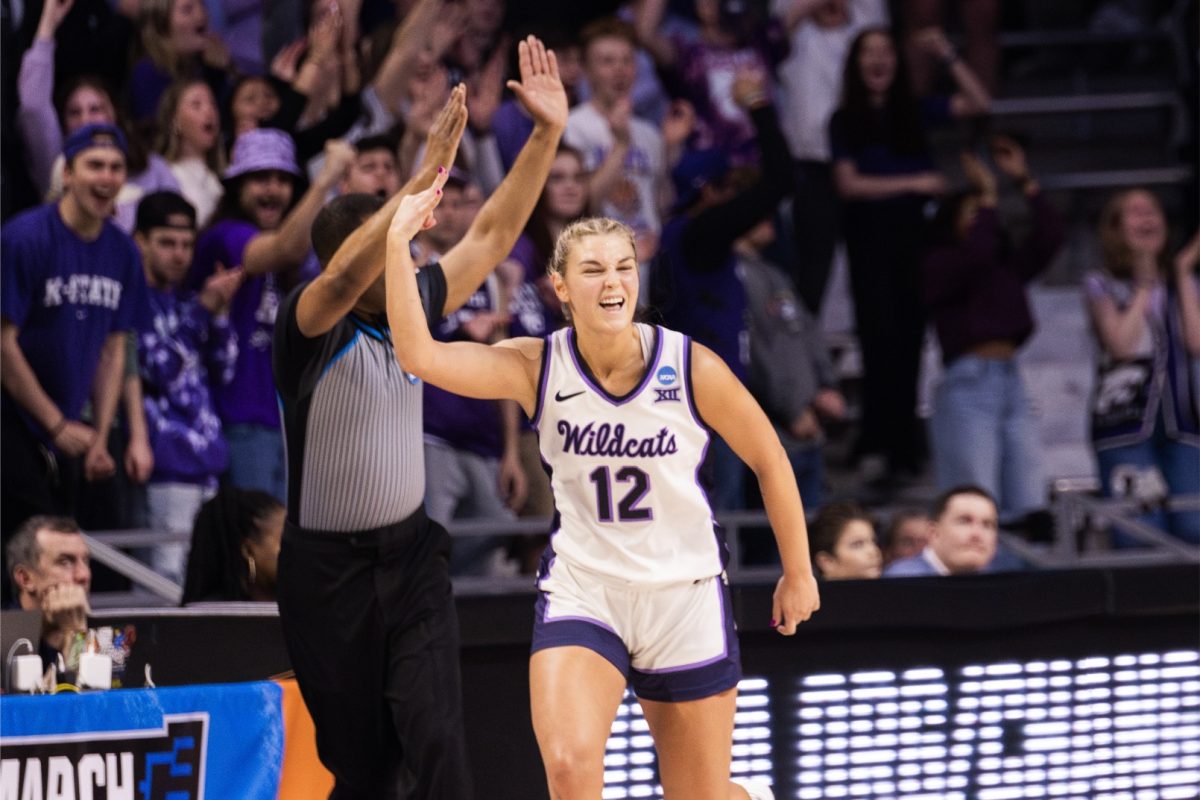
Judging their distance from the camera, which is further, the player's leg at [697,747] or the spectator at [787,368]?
the spectator at [787,368]

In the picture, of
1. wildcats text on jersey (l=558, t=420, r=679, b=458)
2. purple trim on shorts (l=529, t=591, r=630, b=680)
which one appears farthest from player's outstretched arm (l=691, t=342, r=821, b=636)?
purple trim on shorts (l=529, t=591, r=630, b=680)

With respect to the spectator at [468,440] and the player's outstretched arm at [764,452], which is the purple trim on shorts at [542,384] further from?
the spectator at [468,440]

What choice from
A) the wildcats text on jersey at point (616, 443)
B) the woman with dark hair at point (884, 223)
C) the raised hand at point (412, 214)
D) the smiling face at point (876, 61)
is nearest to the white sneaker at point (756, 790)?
the wildcats text on jersey at point (616, 443)

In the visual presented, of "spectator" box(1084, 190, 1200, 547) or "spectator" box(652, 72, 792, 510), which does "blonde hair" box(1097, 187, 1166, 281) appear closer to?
"spectator" box(1084, 190, 1200, 547)

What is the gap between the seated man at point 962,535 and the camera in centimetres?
673

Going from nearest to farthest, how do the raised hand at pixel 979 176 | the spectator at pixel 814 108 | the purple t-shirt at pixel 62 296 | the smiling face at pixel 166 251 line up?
the purple t-shirt at pixel 62 296, the smiling face at pixel 166 251, the raised hand at pixel 979 176, the spectator at pixel 814 108

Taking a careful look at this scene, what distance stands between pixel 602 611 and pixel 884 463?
4.92 metres

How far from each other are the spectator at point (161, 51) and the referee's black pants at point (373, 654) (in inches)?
152

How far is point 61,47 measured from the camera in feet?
26.5

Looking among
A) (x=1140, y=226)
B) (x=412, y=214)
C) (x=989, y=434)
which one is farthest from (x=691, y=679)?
(x=1140, y=226)

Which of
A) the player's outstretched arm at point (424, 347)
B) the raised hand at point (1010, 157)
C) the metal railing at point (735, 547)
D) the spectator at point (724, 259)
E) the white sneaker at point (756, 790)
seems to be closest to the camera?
the player's outstretched arm at point (424, 347)

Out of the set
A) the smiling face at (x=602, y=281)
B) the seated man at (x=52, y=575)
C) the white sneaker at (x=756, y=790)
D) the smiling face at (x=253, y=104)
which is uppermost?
the smiling face at (x=253, y=104)

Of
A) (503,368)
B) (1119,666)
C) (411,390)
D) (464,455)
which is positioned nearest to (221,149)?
(464,455)

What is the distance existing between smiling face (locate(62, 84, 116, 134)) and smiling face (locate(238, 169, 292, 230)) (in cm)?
67
